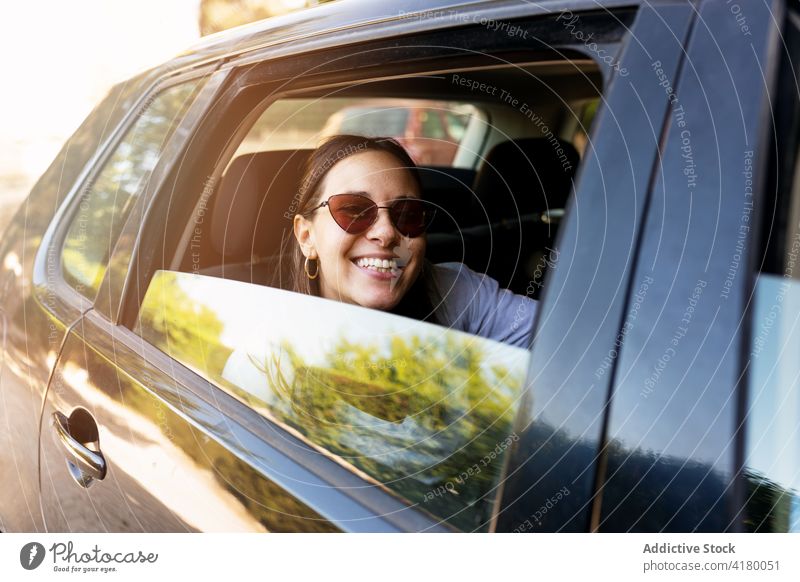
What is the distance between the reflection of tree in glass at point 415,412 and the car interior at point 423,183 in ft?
0.51

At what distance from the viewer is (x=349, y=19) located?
112 cm

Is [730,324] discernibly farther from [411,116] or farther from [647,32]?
[411,116]

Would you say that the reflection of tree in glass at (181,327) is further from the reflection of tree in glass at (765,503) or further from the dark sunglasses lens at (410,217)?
the reflection of tree in glass at (765,503)

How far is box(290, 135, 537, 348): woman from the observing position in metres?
1.13

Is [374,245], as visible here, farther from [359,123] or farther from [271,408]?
[359,123]

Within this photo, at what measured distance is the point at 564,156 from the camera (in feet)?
4.32

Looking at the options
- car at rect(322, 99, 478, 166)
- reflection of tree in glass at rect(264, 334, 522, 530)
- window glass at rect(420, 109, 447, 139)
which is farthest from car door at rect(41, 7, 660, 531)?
window glass at rect(420, 109, 447, 139)

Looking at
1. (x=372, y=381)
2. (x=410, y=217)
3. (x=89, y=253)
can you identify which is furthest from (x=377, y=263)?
(x=89, y=253)

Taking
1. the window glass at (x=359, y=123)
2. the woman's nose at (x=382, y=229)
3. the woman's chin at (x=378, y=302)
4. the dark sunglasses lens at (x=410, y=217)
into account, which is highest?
the window glass at (x=359, y=123)

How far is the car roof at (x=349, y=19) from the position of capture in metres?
0.91

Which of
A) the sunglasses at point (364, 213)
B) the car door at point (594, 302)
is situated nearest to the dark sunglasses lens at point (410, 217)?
the sunglasses at point (364, 213)

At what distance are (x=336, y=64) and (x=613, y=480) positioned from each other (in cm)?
75
